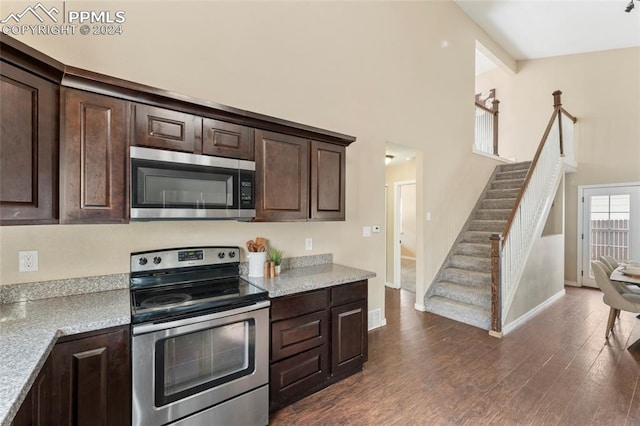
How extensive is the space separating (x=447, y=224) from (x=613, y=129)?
3999 mm

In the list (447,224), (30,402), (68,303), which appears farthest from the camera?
(447,224)

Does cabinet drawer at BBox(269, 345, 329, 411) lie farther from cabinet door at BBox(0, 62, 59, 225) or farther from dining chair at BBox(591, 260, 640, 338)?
dining chair at BBox(591, 260, 640, 338)

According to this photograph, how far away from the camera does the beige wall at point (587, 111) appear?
17.9 feet

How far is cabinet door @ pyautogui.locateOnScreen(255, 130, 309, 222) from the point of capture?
2346mm

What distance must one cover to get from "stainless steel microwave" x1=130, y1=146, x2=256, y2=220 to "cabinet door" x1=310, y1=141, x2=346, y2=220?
635mm

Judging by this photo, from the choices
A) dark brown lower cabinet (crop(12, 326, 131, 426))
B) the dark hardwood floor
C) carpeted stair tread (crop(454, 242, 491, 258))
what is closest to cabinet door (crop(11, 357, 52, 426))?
dark brown lower cabinet (crop(12, 326, 131, 426))

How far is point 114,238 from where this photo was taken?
2068mm

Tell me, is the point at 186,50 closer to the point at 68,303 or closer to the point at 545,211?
the point at 68,303

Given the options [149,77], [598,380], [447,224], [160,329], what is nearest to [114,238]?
[160,329]

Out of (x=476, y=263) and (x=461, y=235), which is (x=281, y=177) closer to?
(x=476, y=263)

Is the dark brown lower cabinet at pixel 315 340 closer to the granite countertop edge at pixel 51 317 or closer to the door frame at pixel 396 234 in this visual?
the granite countertop edge at pixel 51 317

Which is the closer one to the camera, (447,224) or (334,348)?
(334,348)

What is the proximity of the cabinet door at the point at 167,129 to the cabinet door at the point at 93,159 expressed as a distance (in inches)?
2.9

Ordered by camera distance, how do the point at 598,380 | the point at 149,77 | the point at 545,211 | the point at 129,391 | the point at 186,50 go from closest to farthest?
the point at 129,391 < the point at 149,77 < the point at 186,50 < the point at 598,380 < the point at 545,211
